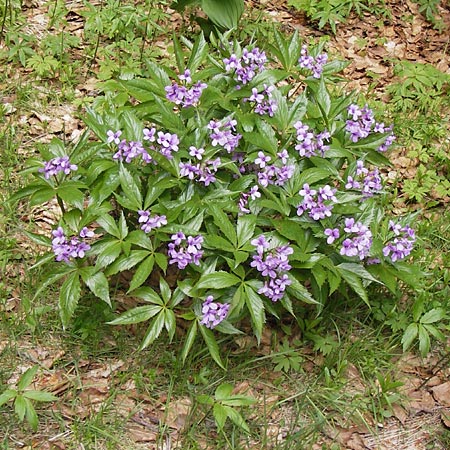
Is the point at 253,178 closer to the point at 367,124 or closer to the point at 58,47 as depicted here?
the point at 367,124

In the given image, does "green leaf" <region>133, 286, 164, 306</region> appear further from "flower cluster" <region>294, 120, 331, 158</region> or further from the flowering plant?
"flower cluster" <region>294, 120, 331, 158</region>

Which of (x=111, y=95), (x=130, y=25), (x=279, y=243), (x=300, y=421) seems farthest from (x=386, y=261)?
(x=130, y=25)

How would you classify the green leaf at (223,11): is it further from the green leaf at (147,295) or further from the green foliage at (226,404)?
the green foliage at (226,404)

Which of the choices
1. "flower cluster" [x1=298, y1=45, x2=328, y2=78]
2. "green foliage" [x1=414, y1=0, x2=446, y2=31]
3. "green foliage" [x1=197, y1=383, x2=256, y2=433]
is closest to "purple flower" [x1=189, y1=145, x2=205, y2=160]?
"flower cluster" [x1=298, y1=45, x2=328, y2=78]

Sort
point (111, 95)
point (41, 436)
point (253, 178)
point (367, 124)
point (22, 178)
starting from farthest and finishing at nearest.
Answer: point (111, 95), point (22, 178), point (367, 124), point (253, 178), point (41, 436)

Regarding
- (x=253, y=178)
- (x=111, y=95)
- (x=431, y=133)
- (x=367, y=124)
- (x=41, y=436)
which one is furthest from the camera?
(x=431, y=133)

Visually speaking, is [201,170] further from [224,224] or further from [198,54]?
[198,54]
